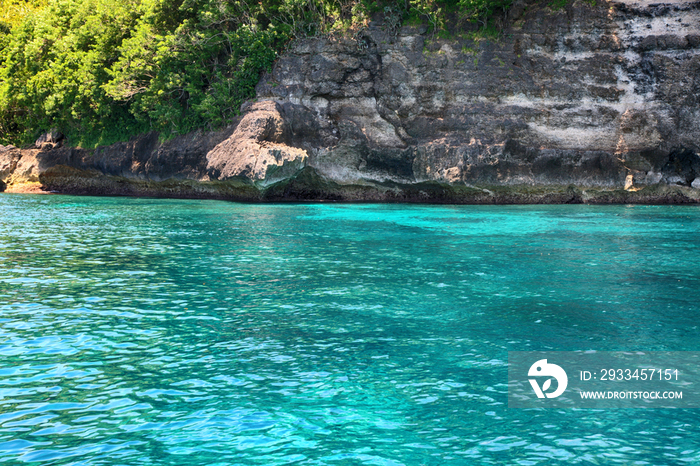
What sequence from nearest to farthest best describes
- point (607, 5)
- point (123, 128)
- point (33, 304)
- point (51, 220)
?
point (33, 304) < point (51, 220) < point (607, 5) < point (123, 128)

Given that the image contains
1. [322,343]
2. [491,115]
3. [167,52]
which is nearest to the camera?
[322,343]

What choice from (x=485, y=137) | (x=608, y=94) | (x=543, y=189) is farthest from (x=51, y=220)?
(x=608, y=94)

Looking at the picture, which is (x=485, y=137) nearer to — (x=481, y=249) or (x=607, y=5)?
(x=607, y=5)

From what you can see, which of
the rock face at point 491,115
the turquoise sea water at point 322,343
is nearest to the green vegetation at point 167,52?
the rock face at point 491,115

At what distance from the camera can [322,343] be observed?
6648 mm

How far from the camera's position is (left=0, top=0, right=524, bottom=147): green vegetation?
28938 millimetres

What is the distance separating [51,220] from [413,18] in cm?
1771

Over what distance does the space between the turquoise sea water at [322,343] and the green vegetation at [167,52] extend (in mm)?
16651

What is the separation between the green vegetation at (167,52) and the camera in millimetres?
28938

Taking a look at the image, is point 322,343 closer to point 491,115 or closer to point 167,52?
point 491,115

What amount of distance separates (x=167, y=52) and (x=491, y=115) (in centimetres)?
1540

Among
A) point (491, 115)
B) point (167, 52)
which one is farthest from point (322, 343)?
point (167, 52)

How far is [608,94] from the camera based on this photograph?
89.5 ft

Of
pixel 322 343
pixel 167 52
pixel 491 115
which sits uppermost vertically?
pixel 167 52
